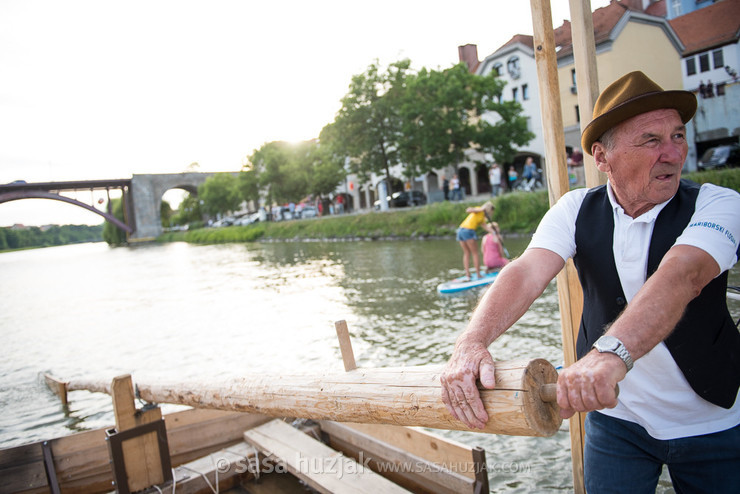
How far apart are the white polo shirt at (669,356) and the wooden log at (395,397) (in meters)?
0.56

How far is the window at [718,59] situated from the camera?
114 ft

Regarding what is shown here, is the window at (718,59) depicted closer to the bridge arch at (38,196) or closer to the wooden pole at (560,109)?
the wooden pole at (560,109)

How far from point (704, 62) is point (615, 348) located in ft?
138

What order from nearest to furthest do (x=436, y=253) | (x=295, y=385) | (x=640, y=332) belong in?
(x=640, y=332)
(x=295, y=385)
(x=436, y=253)

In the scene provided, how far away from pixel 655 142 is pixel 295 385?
172 cm

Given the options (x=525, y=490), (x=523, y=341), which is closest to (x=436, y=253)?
(x=523, y=341)

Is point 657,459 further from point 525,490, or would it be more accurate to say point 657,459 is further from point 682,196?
point 525,490

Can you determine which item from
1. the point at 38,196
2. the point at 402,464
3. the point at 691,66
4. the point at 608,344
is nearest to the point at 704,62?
the point at 691,66

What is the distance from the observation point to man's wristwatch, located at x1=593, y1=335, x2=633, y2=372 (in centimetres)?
147

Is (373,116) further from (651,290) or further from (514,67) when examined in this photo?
(651,290)

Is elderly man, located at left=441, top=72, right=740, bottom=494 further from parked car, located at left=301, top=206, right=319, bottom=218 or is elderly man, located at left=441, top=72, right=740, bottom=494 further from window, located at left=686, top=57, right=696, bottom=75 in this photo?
parked car, located at left=301, top=206, right=319, bottom=218

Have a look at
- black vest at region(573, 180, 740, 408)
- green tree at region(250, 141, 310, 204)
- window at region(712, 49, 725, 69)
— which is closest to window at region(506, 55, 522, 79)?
window at region(712, 49, 725, 69)

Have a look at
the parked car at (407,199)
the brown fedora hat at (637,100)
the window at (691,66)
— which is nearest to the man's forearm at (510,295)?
the brown fedora hat at (637,100)

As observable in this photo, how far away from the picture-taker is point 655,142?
1.95 m
